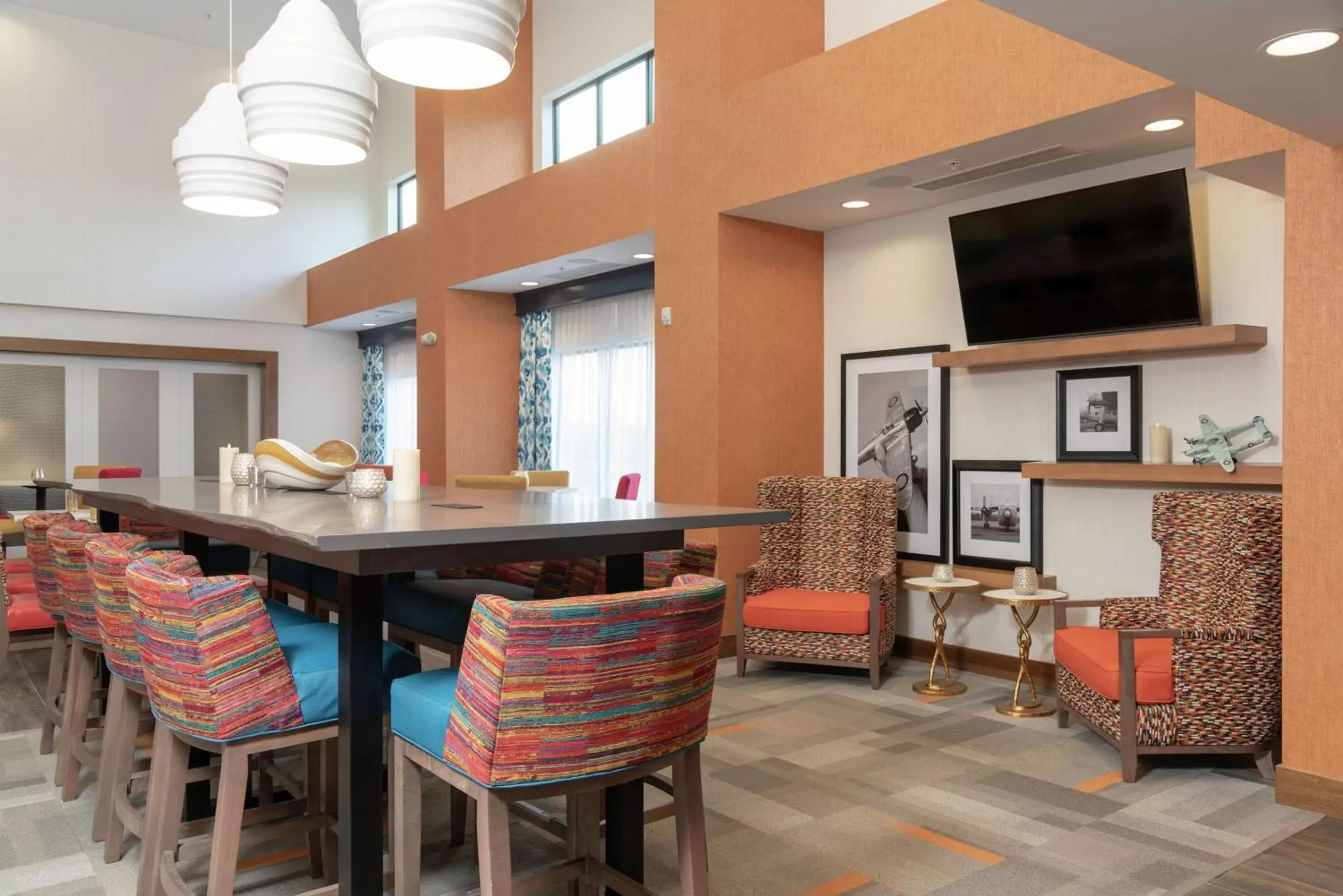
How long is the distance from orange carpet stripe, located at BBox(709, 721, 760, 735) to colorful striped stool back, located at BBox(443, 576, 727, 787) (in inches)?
97.0

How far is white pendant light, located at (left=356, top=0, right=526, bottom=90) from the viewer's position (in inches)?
119

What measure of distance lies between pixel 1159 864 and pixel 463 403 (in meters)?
6.95

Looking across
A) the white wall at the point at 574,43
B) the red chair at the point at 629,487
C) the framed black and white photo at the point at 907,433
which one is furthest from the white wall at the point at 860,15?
the red chair at the point at 629,487

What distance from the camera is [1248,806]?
10.9 ft

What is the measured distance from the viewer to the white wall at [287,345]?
995 cm

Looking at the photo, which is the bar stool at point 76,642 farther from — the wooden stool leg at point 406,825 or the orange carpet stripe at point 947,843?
the orange carpet stripe at point 947,843

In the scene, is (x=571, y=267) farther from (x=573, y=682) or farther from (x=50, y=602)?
(x=573, y=682)

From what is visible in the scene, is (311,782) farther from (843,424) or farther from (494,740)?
(843,424)

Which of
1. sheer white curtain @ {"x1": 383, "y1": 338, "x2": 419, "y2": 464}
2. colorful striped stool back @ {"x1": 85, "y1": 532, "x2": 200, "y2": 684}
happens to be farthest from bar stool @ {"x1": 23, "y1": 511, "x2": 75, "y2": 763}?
sheer white curtain @ {"x1": 383, "y1": 338, "x2": 419, "y2": 464}

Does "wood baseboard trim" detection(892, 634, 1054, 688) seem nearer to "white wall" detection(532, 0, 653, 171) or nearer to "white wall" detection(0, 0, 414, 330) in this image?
"white wall" detection(532, 0, 653, 171)

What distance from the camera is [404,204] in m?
11.4

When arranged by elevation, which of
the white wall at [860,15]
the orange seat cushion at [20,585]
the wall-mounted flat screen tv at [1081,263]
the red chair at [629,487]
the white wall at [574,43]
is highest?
the white wall at [574,43]

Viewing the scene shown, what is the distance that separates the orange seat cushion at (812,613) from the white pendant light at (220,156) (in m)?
3.17

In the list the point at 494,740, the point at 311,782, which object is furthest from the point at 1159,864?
the point at 311,782
